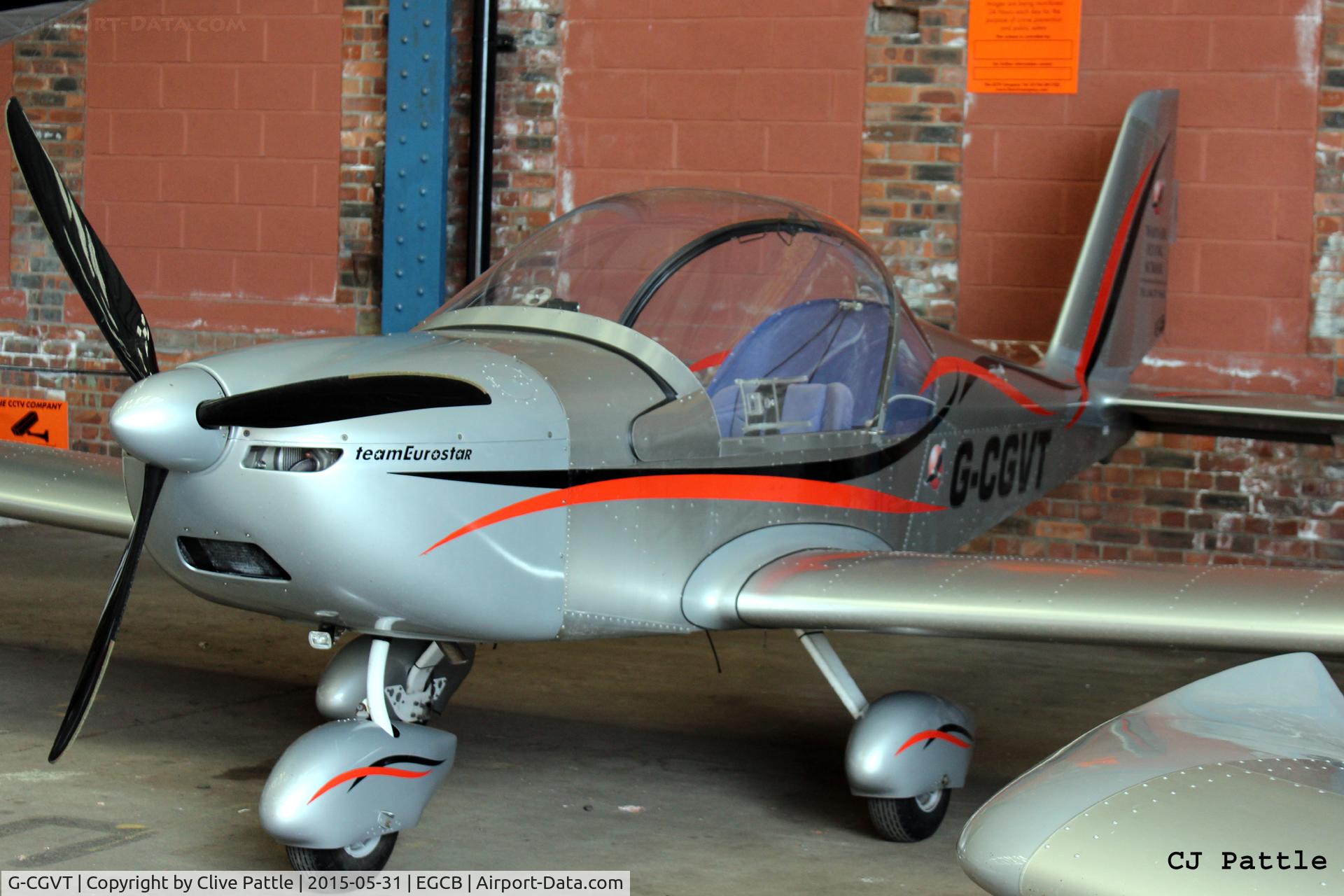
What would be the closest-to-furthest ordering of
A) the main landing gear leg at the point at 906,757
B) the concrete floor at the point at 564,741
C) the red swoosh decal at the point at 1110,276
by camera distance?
the concrete floor at the point at 564,741 < the main landing gear leg at the point at 906,757 < the red swoosh decal at the point at 1110,276

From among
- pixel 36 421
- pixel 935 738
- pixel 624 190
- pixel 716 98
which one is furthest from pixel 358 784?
pixel 36 421

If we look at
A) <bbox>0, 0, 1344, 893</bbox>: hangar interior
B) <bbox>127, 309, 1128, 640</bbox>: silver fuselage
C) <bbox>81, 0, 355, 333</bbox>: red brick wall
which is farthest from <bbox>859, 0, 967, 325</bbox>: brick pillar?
<bbox>127, 309, 1128, 640</bbox>: silver fuselage

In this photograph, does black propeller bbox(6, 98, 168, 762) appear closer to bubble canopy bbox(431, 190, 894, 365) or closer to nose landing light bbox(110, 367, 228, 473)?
nose landing light bbox(110, 367, 228, 473)

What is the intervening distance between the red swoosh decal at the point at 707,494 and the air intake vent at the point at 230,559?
340 millimetres

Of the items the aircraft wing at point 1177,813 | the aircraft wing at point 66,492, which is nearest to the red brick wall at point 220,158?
the aircraft wing at point 66,492

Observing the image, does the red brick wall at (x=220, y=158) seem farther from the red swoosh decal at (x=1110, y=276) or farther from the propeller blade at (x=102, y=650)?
the propeller blade at (x=102, y=650)

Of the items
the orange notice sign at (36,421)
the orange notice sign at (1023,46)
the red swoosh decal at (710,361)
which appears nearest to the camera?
the red swoosh decal at (710,361)

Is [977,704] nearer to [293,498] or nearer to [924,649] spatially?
[924,649]

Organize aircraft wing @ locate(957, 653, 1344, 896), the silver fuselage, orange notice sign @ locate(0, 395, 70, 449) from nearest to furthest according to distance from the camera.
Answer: aircraft wing @ locate(957, 653, 1344, 896)
the silver fuselage
orange notice sign @ locate(0, 395, 70, 449)

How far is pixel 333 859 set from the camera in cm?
347

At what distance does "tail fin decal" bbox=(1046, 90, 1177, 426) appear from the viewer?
6148 mm

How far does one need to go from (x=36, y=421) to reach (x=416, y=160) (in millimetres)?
2926

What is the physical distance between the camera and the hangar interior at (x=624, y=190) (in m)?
4.21

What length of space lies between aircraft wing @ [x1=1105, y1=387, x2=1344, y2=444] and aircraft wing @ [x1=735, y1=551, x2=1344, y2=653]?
181 cm
